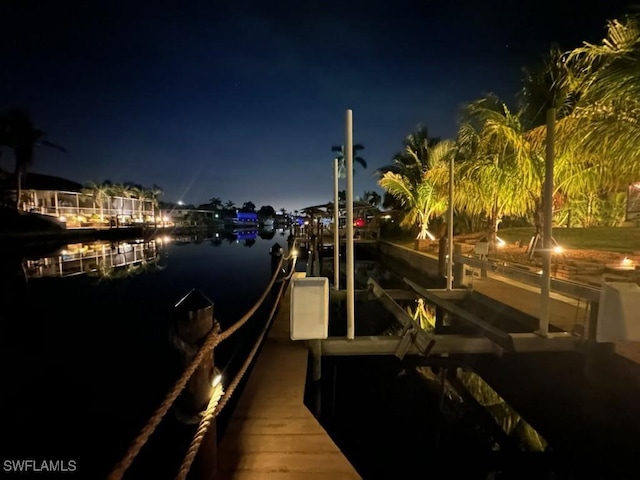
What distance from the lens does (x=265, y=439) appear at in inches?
110

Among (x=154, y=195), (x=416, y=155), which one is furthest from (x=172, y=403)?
(x=154, y=195)

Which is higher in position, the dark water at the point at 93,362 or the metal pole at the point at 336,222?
the metal pole at the point at 336,222

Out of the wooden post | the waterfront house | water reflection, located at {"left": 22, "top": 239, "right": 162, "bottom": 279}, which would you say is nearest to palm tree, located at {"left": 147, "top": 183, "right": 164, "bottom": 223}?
the waterfront house

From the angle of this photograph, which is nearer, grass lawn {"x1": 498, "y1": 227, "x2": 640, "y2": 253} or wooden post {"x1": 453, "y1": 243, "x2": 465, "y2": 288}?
wooden post {"x1": 453, "y1": 243, "x2": 465, "y2": 288}

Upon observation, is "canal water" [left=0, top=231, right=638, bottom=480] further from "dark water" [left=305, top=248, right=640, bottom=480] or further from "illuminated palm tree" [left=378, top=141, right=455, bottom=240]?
"illuminated palm tree" [left=378, top=141, right=455, bottom=240]

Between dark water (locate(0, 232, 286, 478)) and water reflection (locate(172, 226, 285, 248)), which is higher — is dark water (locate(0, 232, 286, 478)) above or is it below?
below

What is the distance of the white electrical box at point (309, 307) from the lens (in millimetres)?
3914

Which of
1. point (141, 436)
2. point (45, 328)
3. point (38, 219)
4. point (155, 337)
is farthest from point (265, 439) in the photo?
point (38, 219)

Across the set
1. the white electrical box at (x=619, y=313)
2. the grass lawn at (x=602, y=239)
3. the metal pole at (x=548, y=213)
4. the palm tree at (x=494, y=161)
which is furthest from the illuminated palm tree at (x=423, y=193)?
the white electrical box at (x=619, y=313)

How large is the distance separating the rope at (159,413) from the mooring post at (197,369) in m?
0.06

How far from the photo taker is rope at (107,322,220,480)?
1266 millimetres

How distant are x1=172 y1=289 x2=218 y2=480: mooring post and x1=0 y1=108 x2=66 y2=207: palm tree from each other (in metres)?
47.0

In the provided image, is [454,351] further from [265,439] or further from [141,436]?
[141,436]

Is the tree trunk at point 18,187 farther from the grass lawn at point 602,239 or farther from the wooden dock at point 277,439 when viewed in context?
the grass lawn at point 602,239
